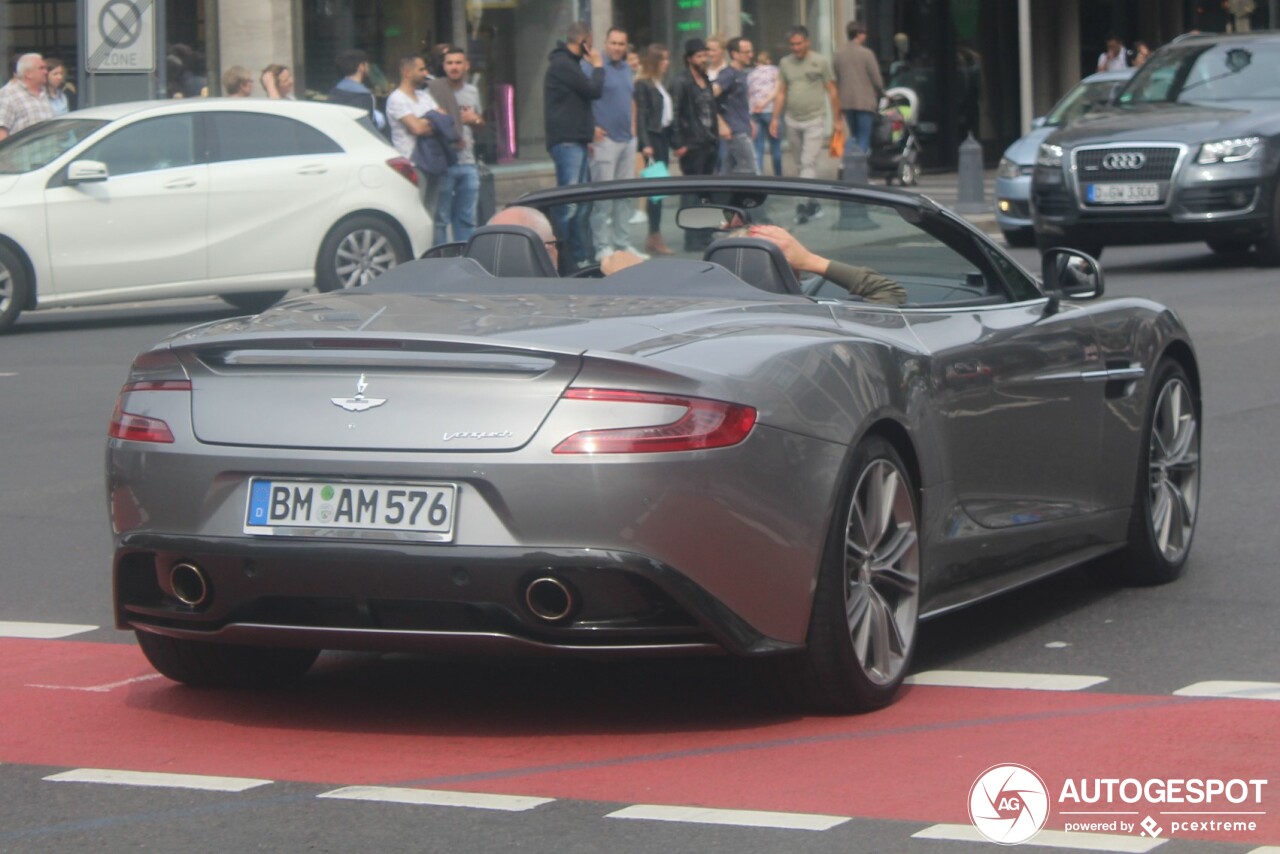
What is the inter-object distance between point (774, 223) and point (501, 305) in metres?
1.30

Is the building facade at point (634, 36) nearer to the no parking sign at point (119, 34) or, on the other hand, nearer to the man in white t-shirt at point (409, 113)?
the no parking sign at point (119, 34)

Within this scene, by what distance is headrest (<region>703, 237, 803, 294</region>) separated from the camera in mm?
6070

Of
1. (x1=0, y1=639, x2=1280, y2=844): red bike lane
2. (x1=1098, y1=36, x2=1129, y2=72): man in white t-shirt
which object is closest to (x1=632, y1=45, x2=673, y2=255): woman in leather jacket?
(x1=1098, y1=36, x2=1129, y2=72): man in white t-shirt

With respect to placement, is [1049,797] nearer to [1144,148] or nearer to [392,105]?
[1144,148]

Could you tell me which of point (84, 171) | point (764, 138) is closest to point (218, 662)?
point (84, 171)

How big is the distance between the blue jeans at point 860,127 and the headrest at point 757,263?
73.8 feet

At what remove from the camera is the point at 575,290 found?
605cm

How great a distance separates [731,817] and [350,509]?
1.07 metres

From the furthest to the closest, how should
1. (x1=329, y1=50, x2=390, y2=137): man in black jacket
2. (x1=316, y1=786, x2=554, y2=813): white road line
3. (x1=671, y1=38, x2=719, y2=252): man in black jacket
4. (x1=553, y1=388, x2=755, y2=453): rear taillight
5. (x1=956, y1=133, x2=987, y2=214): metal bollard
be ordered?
(x1=956, y1=133, x2=987, y2=214): metal bollard
(x1=671, y1=38, x2=719, y2=252): man in black jacket
(x1=329, y1=50, x2=390, y2=137): man in black jacket
(x1=553, y1=388, x2=755, y2=453): rear taillight
(x1=316, y1=786, x2=554, y2=813): white road line

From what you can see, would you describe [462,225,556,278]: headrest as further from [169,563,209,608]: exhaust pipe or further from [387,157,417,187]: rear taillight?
[387,157,417,187]: rear taillight

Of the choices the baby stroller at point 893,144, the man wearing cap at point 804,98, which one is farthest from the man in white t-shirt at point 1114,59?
the man wearing cap at point 804,98

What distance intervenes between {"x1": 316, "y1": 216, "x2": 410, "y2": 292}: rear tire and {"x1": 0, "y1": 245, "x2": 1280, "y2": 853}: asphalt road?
10024 millimetres

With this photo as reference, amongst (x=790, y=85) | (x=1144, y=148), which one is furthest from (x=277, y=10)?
(x=1144, y=148)

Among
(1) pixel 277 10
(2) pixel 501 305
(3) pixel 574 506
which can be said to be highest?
(1) pixel 277 10
